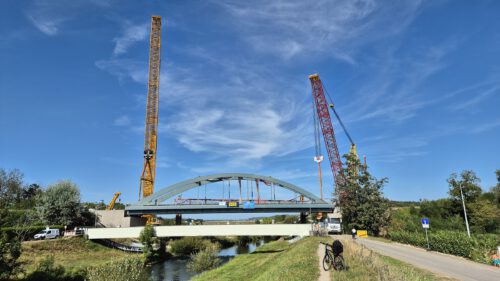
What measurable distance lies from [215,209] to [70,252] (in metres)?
37.5

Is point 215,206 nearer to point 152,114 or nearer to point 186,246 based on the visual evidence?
point 186,246

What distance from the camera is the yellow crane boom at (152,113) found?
302 ft

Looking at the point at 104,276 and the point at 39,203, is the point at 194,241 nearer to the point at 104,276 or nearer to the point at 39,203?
the point at 39,203

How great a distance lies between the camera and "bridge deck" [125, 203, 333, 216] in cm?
7938

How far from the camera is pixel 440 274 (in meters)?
17.4

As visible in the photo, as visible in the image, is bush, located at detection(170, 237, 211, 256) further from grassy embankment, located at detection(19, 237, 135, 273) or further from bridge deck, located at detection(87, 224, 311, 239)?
grassy embankment, located at detection(19, 237, 135, 273)

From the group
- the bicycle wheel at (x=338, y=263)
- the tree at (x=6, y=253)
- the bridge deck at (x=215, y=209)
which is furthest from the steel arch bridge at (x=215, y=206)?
the bicycle wheel at (x=338, y=263)

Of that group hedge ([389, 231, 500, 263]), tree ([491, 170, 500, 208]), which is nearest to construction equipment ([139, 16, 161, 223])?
hedge ([389, 231, 500, 263])

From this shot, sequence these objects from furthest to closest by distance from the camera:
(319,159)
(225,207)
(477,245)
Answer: (319,159)
(225,207)
(477,245)

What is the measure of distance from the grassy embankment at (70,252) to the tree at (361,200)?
44833mm

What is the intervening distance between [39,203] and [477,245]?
248 feet

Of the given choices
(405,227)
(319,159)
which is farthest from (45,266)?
(319,159)

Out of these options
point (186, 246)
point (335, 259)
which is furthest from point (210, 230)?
point (335, 259)

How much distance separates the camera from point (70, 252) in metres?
50.4
